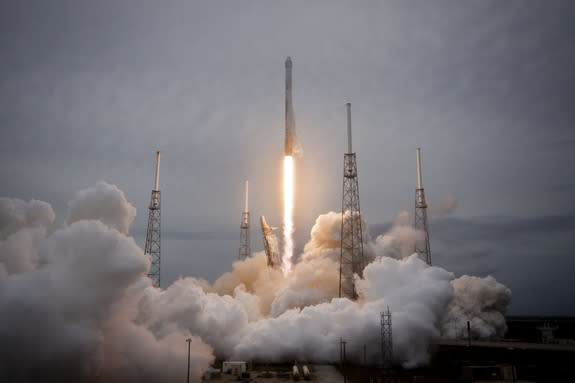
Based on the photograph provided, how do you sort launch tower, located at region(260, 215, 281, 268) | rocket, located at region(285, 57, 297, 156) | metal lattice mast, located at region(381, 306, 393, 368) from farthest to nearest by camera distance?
1. launch tower, located at region(260, 215, 281, 268)
2. rocket, located at region(285, 57, 297, 156)
3. metal lattice mast, located at region(381, 306, 393, 368)

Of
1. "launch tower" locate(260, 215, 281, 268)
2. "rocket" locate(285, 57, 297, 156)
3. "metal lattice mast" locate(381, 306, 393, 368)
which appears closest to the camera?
"metal lattice mast" locate(381, 306, 393, 368)

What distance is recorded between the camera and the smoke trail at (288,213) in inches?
2409

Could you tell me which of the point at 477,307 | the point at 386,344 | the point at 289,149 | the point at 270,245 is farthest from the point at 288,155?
the point at 477,307

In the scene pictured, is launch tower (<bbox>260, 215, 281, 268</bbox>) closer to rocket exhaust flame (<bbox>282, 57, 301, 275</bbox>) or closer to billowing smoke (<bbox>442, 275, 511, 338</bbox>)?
rocket exhaust flame (<bbox>282, 57, 301, 275</bbox>)

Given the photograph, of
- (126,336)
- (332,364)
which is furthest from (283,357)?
(126,336)

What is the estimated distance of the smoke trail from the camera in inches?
2409

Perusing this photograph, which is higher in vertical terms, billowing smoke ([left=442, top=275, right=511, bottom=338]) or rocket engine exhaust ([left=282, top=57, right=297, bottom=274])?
rocket engine exhaust ([left=282, top=57, right=297, bottom=274])

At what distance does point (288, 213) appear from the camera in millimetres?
63000

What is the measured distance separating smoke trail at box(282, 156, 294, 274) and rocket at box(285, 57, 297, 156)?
1.26 m

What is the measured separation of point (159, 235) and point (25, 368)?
29.8 meters

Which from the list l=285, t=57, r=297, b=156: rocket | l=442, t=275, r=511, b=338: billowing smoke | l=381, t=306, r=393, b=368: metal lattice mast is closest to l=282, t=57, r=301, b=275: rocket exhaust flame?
l=285, t=57, r=297, b=156: rocket

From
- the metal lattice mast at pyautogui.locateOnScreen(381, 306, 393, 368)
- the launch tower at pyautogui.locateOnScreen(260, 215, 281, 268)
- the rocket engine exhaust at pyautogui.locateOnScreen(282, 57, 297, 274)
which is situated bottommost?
the metal lattice mast at pyautogui.locateOnScreen(381, 306, 393, 368)

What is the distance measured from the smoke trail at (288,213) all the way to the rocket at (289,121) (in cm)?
126

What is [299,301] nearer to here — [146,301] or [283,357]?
[283,357]
